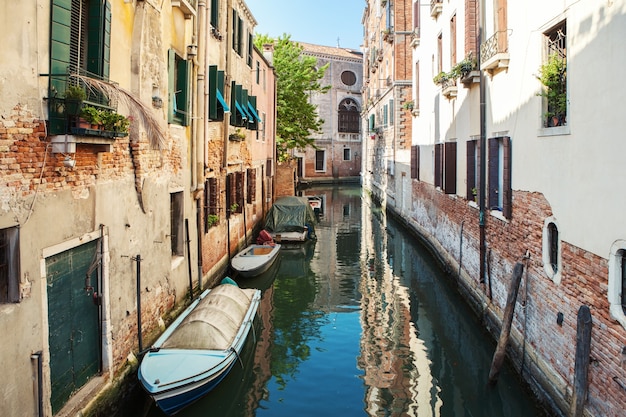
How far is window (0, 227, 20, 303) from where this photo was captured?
4.43 metres

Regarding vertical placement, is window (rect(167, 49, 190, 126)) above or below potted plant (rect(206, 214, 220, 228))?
above

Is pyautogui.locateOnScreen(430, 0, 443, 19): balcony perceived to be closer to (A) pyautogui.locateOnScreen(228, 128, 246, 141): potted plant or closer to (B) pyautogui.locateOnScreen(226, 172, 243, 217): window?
(A) pyautogui.locateOnScreen(228, 128, 246, 141): potted plant

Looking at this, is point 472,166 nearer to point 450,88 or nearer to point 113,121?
point 450,88

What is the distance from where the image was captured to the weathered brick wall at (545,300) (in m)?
5.13

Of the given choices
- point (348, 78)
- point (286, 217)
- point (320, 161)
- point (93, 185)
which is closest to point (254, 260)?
point (286, 217)

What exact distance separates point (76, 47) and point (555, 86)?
540 cm

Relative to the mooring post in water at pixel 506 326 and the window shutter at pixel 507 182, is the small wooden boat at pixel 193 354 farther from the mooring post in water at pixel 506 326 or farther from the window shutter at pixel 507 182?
the window shutter at pixel 507 182

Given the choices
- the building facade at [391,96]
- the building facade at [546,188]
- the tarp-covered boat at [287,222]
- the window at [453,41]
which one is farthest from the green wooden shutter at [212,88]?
the building facade at [391,96]

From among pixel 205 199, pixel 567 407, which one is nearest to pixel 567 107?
pixel 567 407

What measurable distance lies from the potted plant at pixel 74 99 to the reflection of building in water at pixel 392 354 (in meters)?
4.84

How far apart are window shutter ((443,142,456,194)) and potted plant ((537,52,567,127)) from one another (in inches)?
230

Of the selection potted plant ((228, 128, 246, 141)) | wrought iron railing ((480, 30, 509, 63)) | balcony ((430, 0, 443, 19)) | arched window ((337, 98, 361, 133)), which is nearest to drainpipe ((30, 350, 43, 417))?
wrought iron railing ((480, 30, 509, 63))

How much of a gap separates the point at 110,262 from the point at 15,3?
297 cm

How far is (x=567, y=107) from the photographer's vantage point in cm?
616
